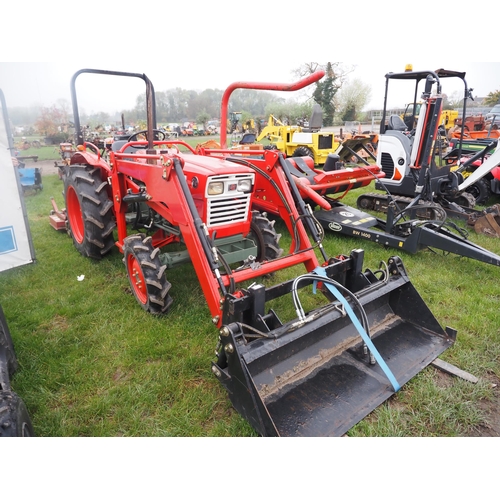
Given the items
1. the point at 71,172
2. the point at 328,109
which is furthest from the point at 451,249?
the point at 328,109

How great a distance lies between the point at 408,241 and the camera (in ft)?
15.3

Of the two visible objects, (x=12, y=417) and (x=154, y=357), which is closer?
(x=12, y=417)

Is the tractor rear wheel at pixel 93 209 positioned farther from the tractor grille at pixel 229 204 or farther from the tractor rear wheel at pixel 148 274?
the tractor grille at pixel 229 204

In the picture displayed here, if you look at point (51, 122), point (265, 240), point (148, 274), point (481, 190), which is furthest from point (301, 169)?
point (51, 122)

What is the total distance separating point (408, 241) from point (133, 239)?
3293 millimetres

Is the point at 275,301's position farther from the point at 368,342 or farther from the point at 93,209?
the point at 93,209

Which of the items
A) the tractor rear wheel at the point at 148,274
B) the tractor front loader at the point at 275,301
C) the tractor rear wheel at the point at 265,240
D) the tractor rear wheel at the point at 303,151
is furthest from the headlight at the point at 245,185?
the tractor rear wheel at the point at 303,151

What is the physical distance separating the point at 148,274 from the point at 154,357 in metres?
0.68

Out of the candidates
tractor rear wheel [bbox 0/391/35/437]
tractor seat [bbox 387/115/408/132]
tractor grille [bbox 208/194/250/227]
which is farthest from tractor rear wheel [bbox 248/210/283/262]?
tractor seat [bbox 387/115/408/132]

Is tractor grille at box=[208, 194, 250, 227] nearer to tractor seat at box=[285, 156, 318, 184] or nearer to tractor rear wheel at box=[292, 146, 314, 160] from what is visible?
tractor seat at box=[285, 156, 318, 184]

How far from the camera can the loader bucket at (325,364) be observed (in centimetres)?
213

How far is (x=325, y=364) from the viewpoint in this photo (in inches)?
100

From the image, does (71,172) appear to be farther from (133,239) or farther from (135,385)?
(135,385)

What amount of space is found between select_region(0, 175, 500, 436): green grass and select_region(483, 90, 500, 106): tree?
26552 mm
